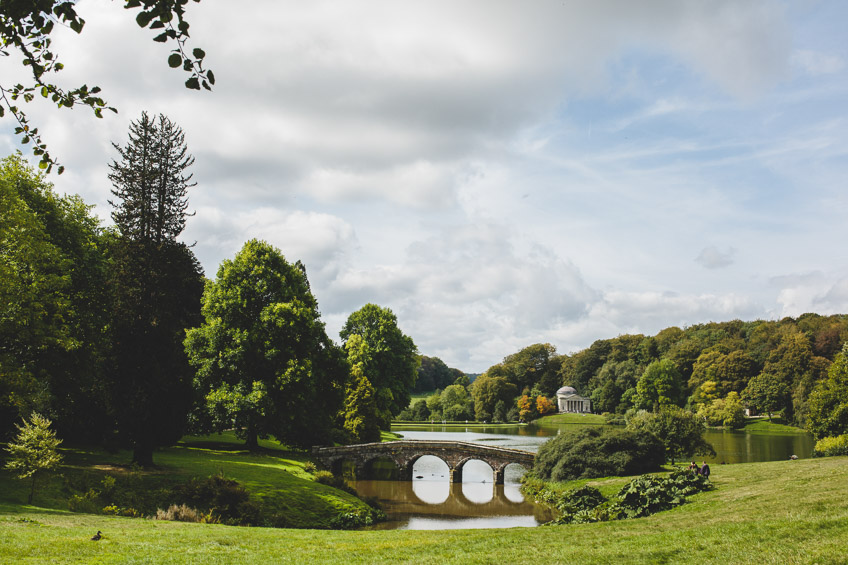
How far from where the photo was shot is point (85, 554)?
12320 mm

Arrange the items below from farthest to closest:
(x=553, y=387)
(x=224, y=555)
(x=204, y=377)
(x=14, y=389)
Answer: (x=553, y=387), (x=204, y=377), (x=14, y=389), (x=224, y=555)

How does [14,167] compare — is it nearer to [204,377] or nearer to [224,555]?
[204,377]

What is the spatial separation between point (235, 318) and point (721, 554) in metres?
33.5

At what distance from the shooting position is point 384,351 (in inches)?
2510

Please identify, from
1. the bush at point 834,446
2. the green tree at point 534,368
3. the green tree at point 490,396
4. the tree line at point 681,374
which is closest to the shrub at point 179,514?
the bush at point 834,446

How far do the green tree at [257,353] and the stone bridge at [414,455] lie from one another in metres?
2.48

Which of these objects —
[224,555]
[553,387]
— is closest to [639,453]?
[224,555]

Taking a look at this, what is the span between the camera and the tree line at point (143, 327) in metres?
26.0

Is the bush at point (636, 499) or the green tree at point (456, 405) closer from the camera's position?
the bush at point (636, 499)

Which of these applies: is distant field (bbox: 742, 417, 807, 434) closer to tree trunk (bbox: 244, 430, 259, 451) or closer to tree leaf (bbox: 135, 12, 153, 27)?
tree trunk (bbox: 244, 430, 259, 451)

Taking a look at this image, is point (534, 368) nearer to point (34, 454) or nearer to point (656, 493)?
point (656, 493)

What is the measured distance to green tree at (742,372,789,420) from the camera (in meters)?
92.2

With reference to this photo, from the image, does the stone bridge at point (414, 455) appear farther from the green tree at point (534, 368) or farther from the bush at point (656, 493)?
the green tree at point (534, 368)

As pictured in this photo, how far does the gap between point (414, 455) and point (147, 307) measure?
983 inches
